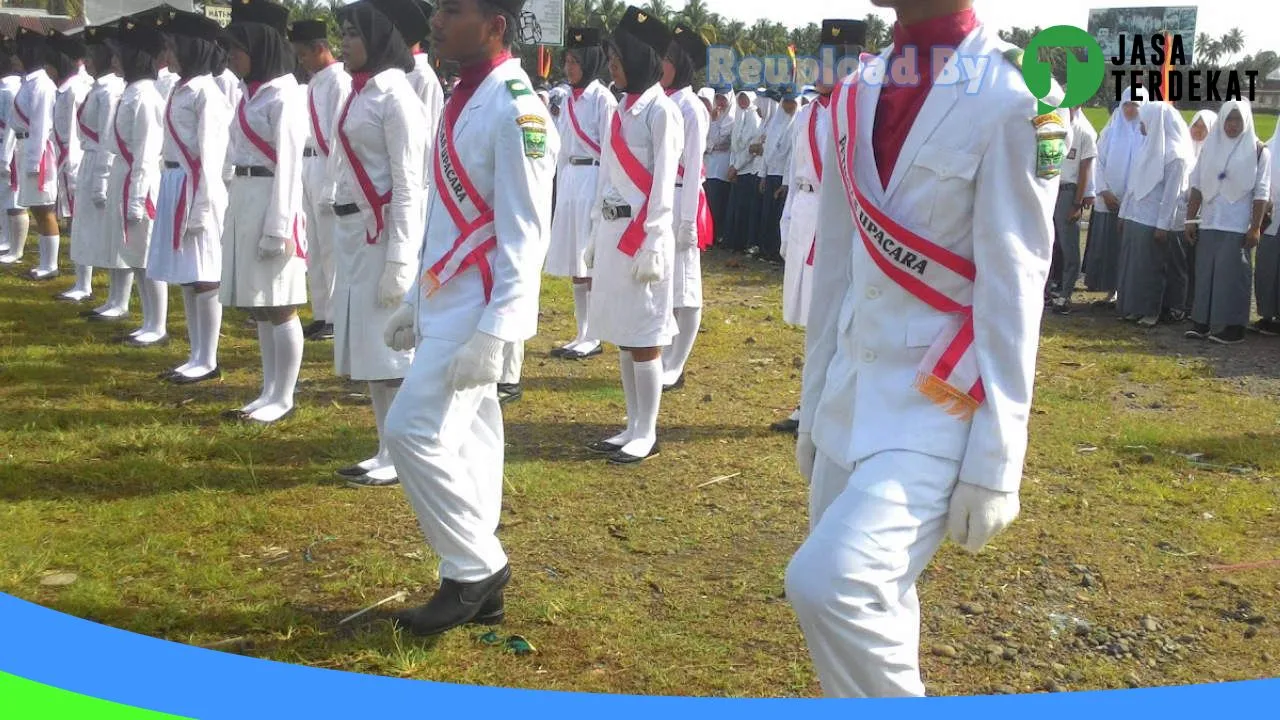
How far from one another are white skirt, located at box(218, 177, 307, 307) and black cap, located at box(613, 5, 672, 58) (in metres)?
2.11

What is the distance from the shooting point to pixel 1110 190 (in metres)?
12.3

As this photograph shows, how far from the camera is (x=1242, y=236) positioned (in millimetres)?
10625

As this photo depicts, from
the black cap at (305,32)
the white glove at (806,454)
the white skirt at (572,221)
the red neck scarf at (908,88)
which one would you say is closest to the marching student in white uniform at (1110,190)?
the white skirt at (572,221)

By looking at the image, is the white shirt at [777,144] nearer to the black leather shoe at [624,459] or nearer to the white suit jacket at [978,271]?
the black leather shoe at [624,459]

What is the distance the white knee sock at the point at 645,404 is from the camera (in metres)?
6.58

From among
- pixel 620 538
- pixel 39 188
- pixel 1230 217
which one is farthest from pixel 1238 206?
pixel 39 188

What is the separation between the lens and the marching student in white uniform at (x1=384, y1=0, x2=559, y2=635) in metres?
4.00

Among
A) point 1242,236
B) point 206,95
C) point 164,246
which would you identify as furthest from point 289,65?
point 1242,236

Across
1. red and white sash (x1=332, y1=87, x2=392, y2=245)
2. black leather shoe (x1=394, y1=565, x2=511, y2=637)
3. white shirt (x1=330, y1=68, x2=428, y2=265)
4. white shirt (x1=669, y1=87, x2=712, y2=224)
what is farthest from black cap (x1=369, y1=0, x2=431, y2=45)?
black leather shoe (x1=394, y1=565, x2=511, y2=637)

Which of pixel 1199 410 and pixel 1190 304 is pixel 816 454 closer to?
pixel 1199 410

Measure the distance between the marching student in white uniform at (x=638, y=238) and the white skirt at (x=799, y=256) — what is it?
0.83 metres

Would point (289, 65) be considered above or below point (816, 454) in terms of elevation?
above

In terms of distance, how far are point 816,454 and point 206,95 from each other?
5822 millimetres

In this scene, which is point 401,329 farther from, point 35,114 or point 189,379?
point 35,114
